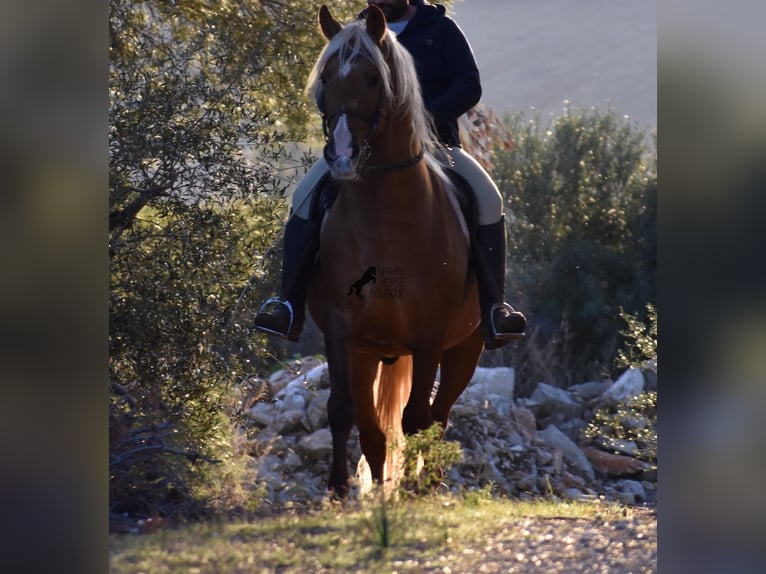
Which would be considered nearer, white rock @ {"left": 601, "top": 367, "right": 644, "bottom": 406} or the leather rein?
the leather rein

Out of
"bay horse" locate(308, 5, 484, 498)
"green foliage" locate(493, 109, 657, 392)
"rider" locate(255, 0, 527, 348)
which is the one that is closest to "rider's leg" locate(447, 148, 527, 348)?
"rider" locate(255, 0, 527, 348)

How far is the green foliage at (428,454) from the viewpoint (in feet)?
16.1

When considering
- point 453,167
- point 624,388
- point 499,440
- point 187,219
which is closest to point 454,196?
point 453,167

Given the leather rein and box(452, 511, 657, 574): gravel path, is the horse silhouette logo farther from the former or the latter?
box(452, 511, 657, 574): gravel path

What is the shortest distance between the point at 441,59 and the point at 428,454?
7.54 feet

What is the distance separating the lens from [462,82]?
564cm

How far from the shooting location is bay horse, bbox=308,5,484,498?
4812 millimetres

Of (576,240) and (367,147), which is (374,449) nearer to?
(367,147)

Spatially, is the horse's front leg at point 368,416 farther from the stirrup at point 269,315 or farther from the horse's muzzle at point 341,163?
the horse's muzzle at point 341,163

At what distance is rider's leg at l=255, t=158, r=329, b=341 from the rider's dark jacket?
0.83 m

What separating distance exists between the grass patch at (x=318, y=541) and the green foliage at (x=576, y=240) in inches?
331
